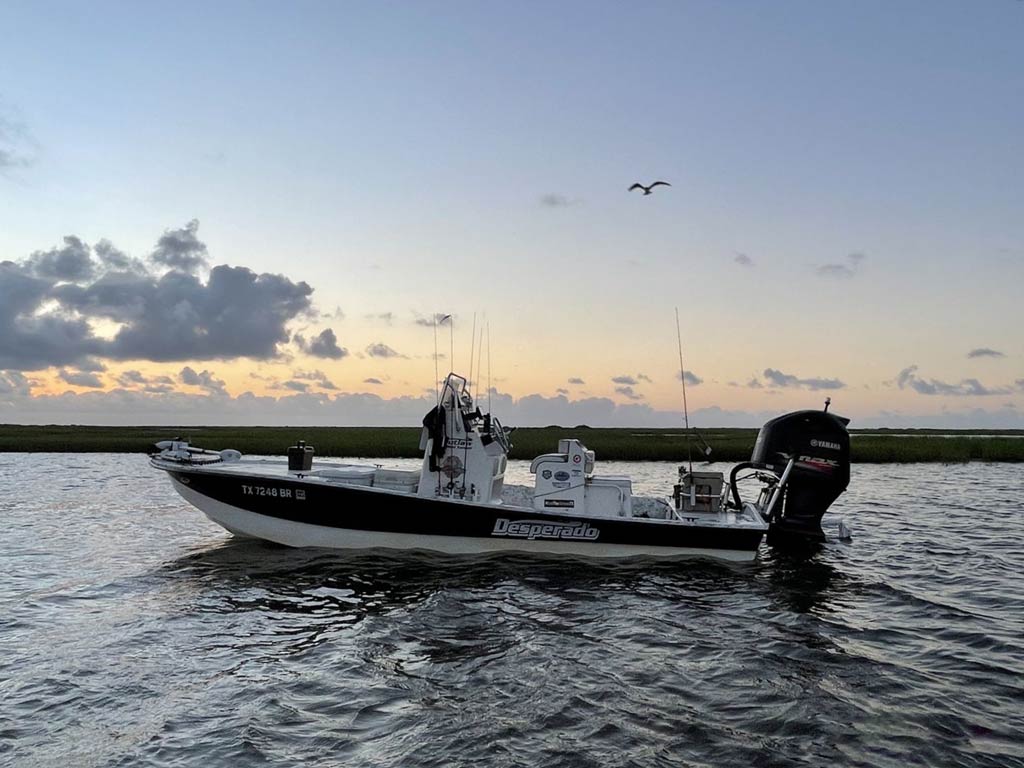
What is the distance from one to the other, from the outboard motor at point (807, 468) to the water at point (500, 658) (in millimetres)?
959

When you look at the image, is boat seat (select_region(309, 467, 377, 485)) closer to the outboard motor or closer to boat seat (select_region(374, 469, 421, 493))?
boat seat (select_region(374, 469, 421, 493))

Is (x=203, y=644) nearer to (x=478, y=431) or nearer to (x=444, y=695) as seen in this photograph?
(x=444, y=695)

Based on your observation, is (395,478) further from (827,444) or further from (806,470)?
(827,444)

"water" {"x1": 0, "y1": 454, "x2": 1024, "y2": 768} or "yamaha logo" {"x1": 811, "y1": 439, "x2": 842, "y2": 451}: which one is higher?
"yamaha logo" {"x1": 811, "y1": 439, "x2": 842, "y2": 451}

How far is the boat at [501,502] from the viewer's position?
15.7 meters

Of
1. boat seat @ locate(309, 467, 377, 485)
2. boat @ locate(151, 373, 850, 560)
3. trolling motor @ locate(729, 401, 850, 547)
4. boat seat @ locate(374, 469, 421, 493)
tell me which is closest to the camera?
boat @ locate(151, 373, 850, 560)

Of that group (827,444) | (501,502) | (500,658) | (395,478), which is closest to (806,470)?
(827,444)

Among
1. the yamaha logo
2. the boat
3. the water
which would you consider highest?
the yamaha logo

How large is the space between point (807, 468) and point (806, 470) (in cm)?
5

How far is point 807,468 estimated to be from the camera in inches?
661

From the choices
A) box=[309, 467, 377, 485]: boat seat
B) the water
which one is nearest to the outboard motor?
the water

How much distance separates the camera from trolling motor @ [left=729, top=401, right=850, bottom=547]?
661 inches

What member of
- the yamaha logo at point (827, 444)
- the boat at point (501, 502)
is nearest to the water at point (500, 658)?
the boat at point (501, 502)

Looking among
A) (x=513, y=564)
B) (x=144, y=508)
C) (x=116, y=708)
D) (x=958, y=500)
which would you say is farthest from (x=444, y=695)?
(x=958, y=500)
